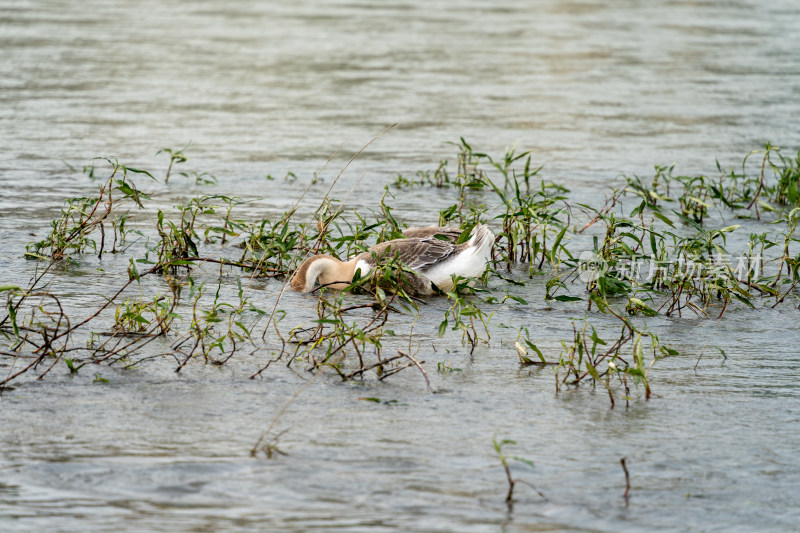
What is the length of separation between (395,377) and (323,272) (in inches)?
71.4

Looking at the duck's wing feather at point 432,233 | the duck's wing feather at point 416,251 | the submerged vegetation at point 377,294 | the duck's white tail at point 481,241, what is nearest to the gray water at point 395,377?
the submerged vegetation at point 377,294

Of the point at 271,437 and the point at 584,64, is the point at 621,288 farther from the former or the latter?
the point at 584,64

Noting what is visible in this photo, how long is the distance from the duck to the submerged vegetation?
11 cm

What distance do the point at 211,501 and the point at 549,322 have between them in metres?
3.02

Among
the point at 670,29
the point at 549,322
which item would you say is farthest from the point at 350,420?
the point at 670,29

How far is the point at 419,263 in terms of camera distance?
23.2 ft

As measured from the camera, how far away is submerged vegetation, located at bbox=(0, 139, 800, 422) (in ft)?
18.6

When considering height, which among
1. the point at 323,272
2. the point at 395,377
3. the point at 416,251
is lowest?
the point at 395,377

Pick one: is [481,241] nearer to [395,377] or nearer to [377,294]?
[377,294]

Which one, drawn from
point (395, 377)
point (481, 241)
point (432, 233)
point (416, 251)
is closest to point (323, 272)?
point (416, 251)

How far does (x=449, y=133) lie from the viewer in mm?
13391

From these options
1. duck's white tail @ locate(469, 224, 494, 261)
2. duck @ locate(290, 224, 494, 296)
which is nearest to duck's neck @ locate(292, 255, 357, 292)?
duck @ locate(290, 224, 494, 296)

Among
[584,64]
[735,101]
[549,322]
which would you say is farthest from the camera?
[584,64]

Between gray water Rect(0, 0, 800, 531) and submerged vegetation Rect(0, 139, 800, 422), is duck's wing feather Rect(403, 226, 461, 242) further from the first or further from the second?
gray water Rect(0, 0, 800, 531)
